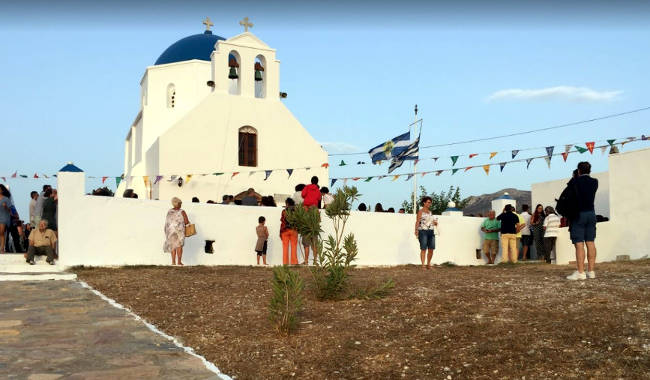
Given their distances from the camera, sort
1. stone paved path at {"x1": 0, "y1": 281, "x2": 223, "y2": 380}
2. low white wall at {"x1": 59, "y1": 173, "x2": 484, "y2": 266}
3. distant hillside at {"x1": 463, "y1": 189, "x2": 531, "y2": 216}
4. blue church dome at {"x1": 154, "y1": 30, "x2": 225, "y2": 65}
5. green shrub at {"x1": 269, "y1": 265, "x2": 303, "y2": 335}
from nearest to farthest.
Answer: stone paved path at {"x1": 0, "y1": 281, "x2": 223, "y2": 380}
green shrub at {"x1": 269, "y1": 265, "x2": 303, "y2": 335}
low white wall at {"x1": 59, "y1": 173, "x2": 484, "y2": 266}
blue church dome at {"x1": 154, "y1": 30, "x2": 225, "y2": 65}
distant hillside at {"x1": 463, "y1": 189, "x2": 531, "y2": 216}

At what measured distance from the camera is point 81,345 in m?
6.58

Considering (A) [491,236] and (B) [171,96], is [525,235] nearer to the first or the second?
(A) [491,236]

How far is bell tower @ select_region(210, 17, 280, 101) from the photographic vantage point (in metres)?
20.5

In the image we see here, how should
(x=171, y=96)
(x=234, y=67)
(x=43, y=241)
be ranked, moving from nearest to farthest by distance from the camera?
(x=43, y=241), (x=234, y=67), (x=171, y=96)

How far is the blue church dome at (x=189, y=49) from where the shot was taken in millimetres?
25750

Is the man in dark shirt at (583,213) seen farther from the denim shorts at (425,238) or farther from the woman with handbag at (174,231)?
the woman with handbag at (174,231)

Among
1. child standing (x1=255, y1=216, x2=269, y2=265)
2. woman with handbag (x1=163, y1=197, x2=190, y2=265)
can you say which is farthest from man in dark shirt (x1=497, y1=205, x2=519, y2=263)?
woman with handbag (x1=163, y1=197, x2=190, y2=265)

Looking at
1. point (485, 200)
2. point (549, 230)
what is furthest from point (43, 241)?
point (485, 200)

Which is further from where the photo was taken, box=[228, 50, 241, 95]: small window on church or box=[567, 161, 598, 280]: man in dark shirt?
box=[228, 50, 241, 95]: small window on church

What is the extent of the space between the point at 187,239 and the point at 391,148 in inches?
301

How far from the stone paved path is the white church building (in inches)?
430

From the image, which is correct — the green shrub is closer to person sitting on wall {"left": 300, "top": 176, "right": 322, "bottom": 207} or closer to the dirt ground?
the dirt ground

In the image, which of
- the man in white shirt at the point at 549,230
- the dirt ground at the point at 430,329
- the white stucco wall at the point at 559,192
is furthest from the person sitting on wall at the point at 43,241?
the white stucco wall at the point at 559,192

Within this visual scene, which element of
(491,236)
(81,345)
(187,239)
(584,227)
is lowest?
(81,345)
